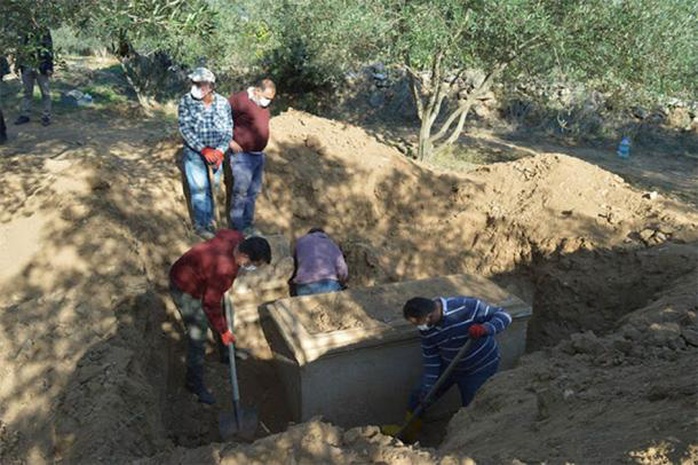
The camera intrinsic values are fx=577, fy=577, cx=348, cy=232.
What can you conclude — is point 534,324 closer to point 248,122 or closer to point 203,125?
point 248,122

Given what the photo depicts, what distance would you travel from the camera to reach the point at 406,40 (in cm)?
965

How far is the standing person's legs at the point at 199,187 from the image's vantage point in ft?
21.1

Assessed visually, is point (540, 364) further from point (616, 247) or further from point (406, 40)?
point (406, 40)

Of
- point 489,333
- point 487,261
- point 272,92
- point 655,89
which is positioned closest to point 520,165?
point 487,261

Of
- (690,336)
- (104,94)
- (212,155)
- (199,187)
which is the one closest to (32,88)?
(104,94)

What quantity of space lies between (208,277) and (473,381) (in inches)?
96.2

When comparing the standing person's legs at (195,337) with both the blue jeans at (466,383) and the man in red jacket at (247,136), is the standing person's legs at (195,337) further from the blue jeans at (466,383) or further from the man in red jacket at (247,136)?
the blue jeans at (466,383)

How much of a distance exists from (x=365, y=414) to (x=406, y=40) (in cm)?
655

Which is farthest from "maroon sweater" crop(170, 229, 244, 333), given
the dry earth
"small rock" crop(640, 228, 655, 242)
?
"small rock" crop(640, 228, 655, 242)

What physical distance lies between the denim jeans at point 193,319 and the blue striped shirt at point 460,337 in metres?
1.96

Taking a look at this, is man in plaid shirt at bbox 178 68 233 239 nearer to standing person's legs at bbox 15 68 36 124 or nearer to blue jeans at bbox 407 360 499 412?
blue jeans at bbox 407 360 499 412

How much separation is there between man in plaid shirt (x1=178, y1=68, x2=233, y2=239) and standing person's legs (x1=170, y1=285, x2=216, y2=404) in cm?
175

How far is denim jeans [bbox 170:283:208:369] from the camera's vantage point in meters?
5.09

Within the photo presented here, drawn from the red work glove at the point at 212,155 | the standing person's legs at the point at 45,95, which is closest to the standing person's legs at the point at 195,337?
the red work glove at the point at 212,155
